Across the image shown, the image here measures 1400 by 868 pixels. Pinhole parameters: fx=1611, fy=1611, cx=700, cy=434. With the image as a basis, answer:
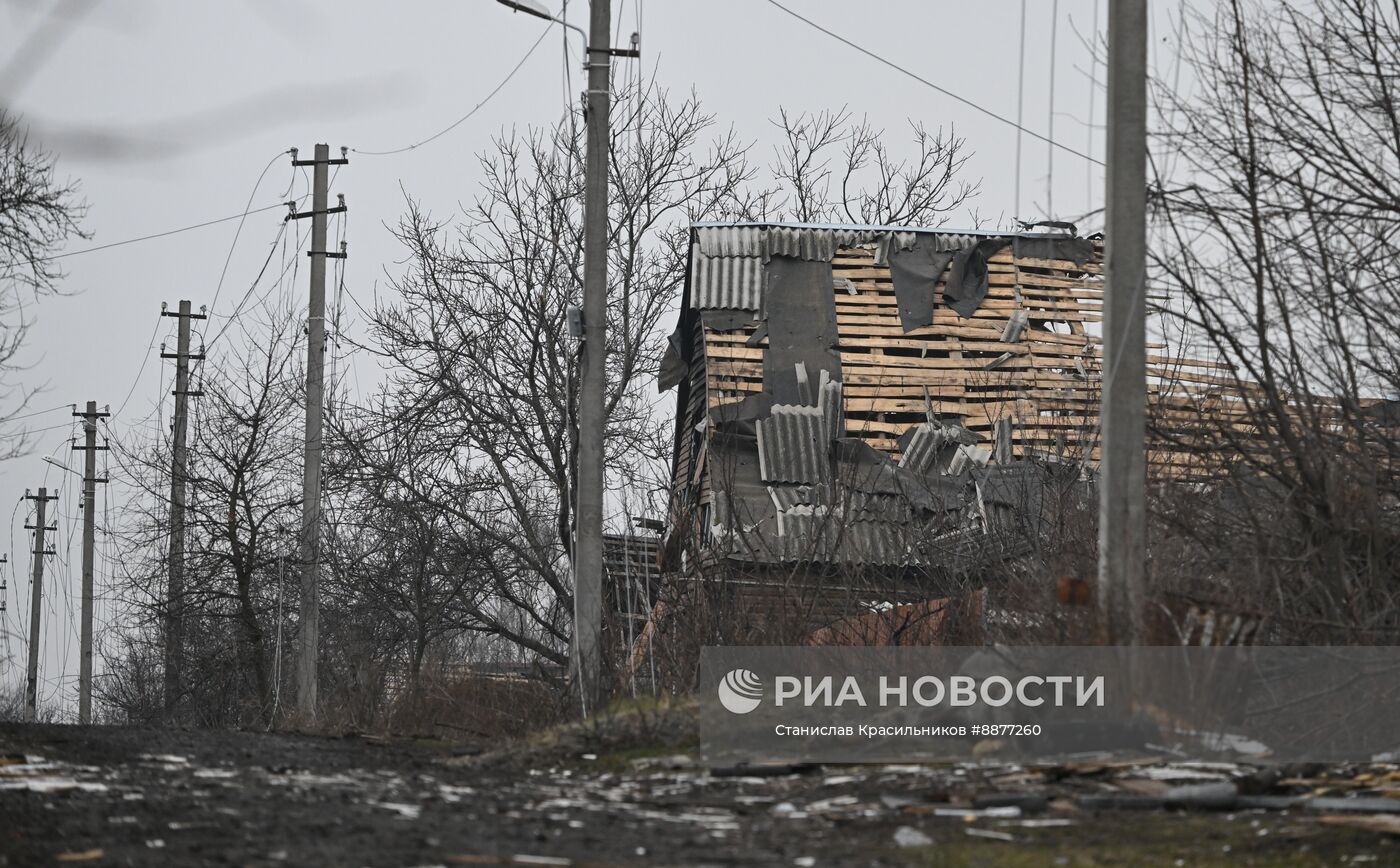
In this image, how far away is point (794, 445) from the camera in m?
19.2

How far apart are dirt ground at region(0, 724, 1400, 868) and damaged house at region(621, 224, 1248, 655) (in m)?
7.51

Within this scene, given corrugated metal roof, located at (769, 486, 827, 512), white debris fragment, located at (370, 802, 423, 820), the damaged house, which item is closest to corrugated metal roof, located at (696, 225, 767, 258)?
the damaged house

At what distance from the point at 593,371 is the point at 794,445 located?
20.5 feet

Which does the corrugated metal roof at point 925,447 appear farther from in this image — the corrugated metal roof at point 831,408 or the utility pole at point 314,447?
the utility pole at point 314,447

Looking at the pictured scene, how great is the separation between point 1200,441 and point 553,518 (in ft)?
45.9

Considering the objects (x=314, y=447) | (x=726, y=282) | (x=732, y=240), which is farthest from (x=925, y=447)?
(x=314, y=447)

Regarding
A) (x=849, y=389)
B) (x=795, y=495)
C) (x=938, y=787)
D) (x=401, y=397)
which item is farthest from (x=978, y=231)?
(x=938, y=787)

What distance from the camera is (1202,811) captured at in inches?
267

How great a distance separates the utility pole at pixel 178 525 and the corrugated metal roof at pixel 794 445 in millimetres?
9498

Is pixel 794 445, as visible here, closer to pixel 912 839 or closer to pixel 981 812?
pixel 981 812

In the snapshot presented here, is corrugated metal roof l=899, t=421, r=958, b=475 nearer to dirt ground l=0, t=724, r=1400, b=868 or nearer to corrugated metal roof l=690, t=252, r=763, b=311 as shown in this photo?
corrugated metal roof l=690, t=252, r=763, b=311

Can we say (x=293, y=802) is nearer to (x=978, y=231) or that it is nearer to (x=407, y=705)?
(x=407, y=705)

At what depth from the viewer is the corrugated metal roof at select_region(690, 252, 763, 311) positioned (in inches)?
808

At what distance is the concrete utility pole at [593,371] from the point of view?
42.0 ft
